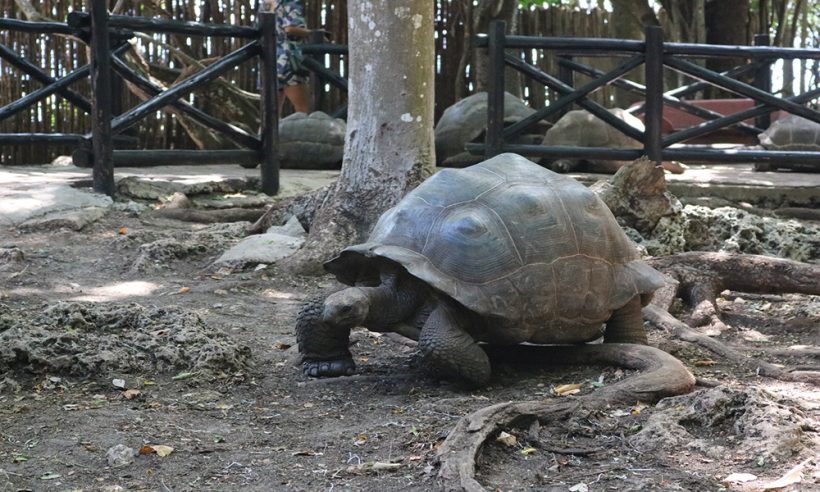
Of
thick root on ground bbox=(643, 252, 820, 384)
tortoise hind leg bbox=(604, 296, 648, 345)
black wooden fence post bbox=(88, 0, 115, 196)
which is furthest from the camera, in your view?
black wooden fence post bbox=(88, 0, 115, 196)

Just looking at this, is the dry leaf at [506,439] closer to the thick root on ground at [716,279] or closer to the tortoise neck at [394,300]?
the tortoise neck at [394,300]

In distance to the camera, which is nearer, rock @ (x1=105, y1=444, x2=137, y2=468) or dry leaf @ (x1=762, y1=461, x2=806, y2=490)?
dry leaf @ (x1=762, y1=461, x2=806, y2=490)

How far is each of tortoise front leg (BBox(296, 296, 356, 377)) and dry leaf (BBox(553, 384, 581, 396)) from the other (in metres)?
1.03

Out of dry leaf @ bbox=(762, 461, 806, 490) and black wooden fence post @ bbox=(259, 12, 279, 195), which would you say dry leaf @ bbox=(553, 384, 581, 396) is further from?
black wooden fence post @ bbox=(259, 12, 279, 195)

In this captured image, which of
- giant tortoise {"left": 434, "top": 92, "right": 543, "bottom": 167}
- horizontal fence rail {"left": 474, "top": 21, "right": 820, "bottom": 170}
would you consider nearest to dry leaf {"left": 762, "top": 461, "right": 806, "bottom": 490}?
Answer: horizontal fence rail {"left": 474, "top": 21, "right": 820, "bottom": 170}

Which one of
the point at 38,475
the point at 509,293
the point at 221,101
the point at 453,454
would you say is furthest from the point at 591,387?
the point at 221,101

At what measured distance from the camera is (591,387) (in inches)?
185

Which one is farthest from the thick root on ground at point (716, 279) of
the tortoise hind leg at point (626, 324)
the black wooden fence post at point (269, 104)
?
the black wooden fence post at point (269, 104)

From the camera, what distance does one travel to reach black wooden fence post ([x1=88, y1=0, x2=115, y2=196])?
30.3 feet

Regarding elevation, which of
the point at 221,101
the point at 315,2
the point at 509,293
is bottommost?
the point at 509,293

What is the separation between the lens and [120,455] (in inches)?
150

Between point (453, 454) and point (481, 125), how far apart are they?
30.7 feet

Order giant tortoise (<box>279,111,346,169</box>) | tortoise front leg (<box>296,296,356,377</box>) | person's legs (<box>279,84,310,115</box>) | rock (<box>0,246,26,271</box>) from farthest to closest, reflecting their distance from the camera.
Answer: person's legs (<box>279,84,310,115</box>) < giant tortoise (<box>279,111,346,169</box>) < rock (<box>0,246,26,271</box>) < tortoise front leg (<box>296,296,356,377</box>)

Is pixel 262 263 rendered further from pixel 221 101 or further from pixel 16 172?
pixel 221 101
